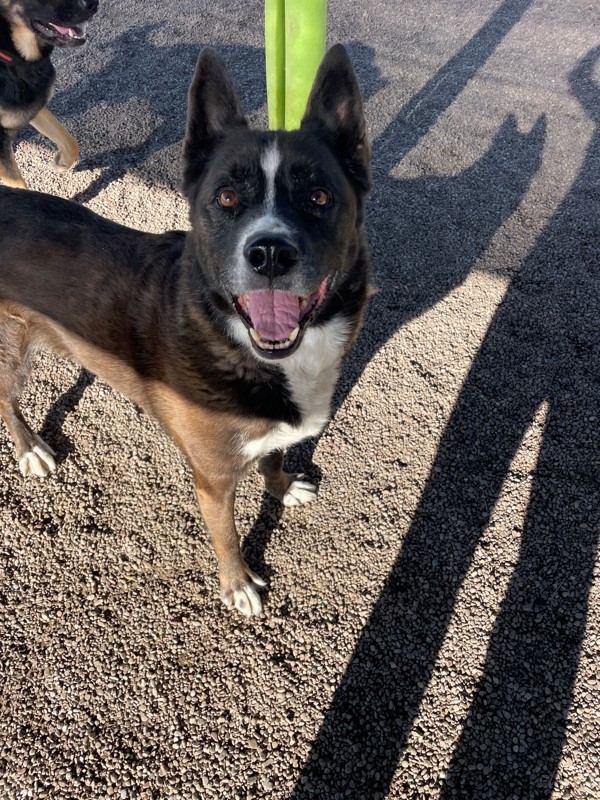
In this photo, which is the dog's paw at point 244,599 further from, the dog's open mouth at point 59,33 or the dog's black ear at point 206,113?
the dog's open mouth at point 59,33

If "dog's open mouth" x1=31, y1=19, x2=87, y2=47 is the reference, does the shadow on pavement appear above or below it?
below

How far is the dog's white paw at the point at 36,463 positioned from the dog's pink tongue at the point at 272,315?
179 centimetres

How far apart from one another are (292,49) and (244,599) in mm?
2882

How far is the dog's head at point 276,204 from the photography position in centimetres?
185

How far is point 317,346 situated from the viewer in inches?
83.9

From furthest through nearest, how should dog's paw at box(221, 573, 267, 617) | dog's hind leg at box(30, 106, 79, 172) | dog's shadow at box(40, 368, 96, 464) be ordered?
dog's hind leg at box(30, 106, 79, 172) → dog's shadow at box(40, 368, 96, 464) → dog's paw at box(221, 573, 267, 617)

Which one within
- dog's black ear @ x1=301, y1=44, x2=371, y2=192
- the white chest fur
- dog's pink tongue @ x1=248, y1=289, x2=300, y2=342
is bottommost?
the white chest fur

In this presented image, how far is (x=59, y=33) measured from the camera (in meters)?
4.12

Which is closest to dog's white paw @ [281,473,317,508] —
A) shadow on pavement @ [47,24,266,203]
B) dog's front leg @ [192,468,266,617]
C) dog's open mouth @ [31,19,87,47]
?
dog's front leg @ [192,468,266,617]

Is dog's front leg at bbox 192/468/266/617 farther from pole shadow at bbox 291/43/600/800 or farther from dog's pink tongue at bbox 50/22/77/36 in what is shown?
dog's pink tongue at bbox 50/22/77/36

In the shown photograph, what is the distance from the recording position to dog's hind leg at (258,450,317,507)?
8.92 ft

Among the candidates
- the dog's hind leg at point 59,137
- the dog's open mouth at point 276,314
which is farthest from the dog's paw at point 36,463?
the dog's hind leg at point 59,137

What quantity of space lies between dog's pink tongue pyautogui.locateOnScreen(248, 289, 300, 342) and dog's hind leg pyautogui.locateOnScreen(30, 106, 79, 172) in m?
3.76

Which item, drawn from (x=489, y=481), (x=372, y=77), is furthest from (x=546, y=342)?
(x=372, y=77)
